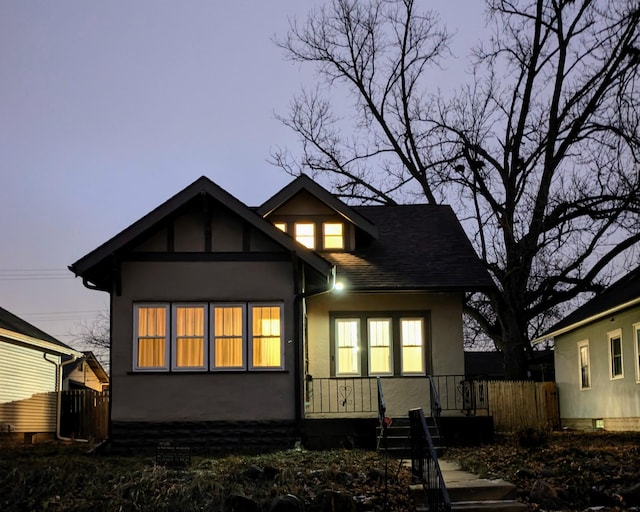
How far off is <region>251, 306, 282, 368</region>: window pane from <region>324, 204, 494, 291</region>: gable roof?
287 cm

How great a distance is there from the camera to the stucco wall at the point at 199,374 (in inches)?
703

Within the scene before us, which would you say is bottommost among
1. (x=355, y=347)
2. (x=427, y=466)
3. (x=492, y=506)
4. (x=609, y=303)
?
(x=492, y=506)

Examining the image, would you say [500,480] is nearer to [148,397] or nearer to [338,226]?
[148,397]

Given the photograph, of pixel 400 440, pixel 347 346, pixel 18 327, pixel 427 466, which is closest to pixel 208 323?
pixel 347 346

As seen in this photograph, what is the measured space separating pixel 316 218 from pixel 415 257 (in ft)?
8.79

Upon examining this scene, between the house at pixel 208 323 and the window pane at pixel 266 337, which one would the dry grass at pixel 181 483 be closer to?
the house at pixel 208 323

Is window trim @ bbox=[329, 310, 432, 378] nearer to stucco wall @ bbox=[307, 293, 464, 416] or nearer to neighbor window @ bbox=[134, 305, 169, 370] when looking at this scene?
stucco wall @ bbox=[307, 293, 464, 416]

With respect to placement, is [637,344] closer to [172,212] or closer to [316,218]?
[316,218]

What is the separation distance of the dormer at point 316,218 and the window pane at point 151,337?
4.65 meters

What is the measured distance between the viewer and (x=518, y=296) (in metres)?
31.7

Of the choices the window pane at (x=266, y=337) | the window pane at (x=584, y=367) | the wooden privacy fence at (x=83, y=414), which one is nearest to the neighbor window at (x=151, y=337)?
the window pane at (x=266, y=337)

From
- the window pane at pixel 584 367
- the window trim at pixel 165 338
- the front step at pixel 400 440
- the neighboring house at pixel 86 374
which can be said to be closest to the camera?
the front step at pixel 400 440

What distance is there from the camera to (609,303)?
82.5 ft

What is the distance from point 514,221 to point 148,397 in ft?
59.3
